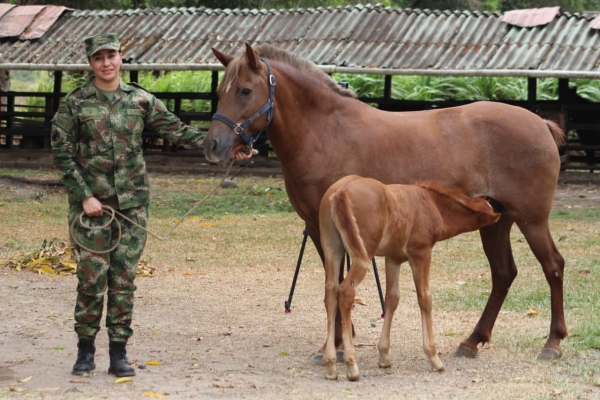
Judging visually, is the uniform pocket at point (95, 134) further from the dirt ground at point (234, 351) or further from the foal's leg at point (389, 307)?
the foal's leg at point (389, 307)

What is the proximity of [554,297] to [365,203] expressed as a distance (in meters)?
1.92

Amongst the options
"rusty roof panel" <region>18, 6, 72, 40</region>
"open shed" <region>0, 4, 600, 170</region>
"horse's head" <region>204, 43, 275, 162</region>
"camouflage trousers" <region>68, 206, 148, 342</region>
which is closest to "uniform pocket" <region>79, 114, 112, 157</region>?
"camouflage trousers" <region>68, 206, 148, 342</region>

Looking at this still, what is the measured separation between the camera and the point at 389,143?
20.7ft

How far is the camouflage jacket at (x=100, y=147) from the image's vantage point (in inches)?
214

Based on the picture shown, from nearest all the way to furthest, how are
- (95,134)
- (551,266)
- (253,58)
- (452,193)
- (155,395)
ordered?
1. (155,395)
2. (95,134)
3. (253,58)
4. (452,193)
5. (551,266)

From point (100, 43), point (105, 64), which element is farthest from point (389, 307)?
point (100, 43)

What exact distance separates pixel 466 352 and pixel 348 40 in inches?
488

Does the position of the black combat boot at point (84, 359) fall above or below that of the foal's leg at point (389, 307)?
below

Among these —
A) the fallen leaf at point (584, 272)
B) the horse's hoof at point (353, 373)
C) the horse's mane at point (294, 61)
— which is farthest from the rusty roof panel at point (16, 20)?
the horse's hoof at point (353, 373)

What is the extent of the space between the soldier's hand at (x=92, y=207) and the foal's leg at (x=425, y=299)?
2.00 meters

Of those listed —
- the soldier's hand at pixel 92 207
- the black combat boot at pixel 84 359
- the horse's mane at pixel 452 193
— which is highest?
the horse's mane at pixel 452 193

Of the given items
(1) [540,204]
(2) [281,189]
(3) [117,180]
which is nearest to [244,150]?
(3) [117,180]

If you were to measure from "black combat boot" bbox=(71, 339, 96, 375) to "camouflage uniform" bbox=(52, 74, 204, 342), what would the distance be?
0.04 m

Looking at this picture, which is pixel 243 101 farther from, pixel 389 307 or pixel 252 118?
pixel 389 307
